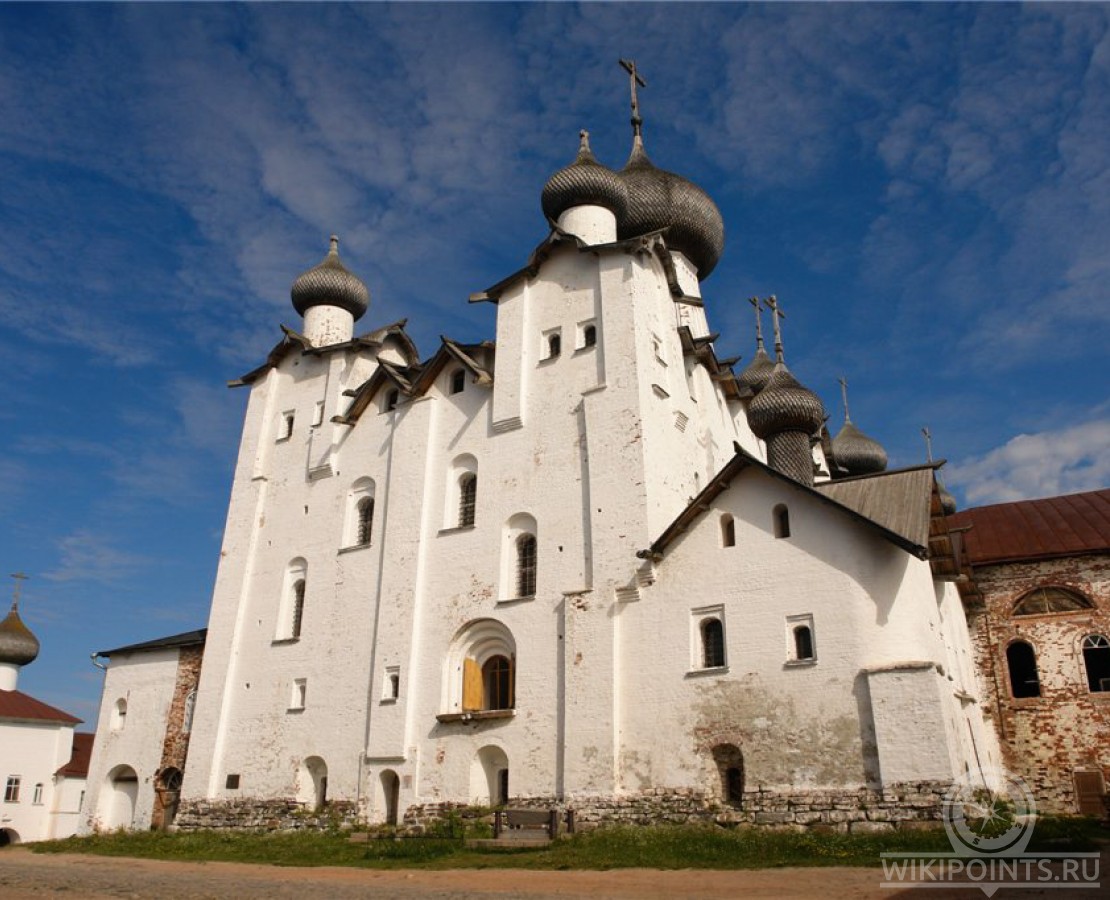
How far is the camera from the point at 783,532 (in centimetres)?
1614

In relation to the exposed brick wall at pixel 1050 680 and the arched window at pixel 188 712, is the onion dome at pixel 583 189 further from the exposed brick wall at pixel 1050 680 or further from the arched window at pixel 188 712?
the arched window at pixel 188 712

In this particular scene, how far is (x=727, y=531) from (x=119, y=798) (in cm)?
1748

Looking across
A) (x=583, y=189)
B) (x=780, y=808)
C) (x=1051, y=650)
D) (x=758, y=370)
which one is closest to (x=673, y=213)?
(x=583, y=189)

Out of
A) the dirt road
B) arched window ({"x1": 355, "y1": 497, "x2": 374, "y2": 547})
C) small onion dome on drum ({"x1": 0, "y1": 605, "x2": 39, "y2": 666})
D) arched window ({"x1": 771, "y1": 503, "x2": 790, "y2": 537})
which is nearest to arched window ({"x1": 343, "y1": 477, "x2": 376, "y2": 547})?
arched window ({"x1": 355, "y1": 497, "x2": 374, "y2": 547})

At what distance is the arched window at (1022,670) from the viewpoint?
20750mm

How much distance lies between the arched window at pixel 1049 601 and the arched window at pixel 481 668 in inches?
461

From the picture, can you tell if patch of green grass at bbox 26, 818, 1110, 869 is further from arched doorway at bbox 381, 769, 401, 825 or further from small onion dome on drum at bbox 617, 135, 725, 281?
small onion dome on drum at bbox 617, 135, 725, 281

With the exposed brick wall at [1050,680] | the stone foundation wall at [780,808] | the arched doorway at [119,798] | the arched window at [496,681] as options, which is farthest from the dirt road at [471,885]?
the arched doorway at [119,798]

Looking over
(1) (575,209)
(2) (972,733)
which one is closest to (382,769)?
(2) (972,733)

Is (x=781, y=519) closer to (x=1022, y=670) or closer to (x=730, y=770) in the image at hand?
(x=730, y=770)

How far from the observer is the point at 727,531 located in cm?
1664

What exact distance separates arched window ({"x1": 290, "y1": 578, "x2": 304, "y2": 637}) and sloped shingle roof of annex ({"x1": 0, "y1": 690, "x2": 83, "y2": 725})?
17980mm

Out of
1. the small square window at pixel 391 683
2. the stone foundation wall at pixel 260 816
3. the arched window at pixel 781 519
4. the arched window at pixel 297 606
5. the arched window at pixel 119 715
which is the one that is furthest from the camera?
the arched window at pixel 119 715

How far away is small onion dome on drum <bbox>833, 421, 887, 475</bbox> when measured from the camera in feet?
94.8
